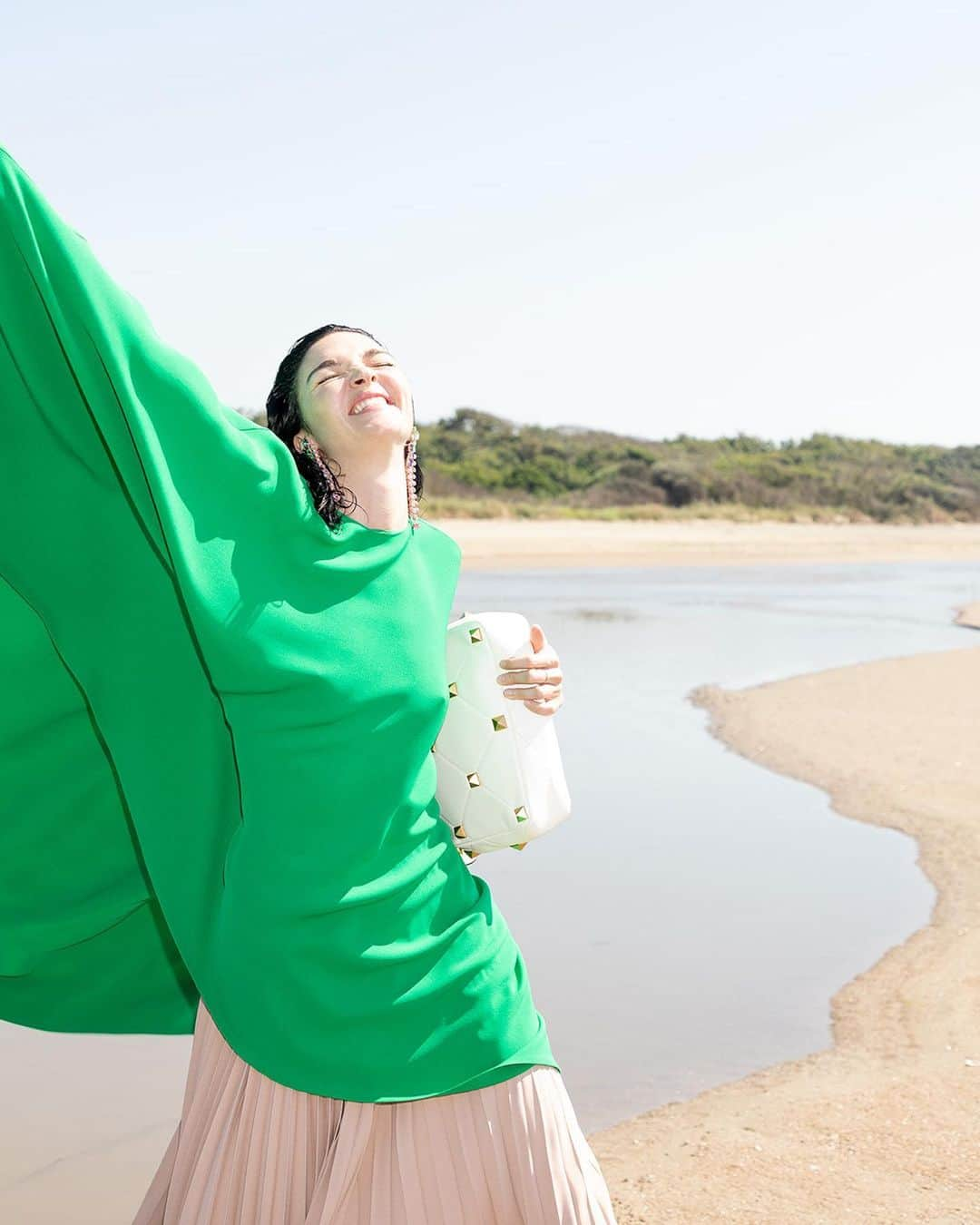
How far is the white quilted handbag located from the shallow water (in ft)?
5.50

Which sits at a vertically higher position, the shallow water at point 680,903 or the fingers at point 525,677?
the fingers at point 525,677

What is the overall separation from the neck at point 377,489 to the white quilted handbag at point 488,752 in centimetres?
20

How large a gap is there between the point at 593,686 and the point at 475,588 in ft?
29.1

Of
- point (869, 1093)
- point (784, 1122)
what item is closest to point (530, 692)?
point (784, 1122)

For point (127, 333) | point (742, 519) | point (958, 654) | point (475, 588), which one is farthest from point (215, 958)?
point (742, 519)

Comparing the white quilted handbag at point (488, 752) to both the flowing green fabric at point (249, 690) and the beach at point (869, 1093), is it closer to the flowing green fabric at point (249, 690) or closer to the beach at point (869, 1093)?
the flowing green fabric at point (249, 690)

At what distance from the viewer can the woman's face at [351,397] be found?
239cm

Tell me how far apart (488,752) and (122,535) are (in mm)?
654

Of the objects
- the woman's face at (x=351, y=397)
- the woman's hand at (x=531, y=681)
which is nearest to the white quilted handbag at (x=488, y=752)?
the woman's hand at (x=531, y=681)

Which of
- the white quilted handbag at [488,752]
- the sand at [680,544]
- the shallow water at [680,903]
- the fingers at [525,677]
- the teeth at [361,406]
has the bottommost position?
the sand at [680,544]

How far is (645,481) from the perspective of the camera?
42.6 meters

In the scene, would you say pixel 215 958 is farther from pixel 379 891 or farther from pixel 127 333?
pixel 127 333

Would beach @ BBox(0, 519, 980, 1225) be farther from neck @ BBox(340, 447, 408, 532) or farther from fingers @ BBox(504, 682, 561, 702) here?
neck @ BBox(340, 447, 408, 532)

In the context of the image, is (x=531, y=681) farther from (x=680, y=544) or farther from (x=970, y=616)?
(x=680, y=544)
